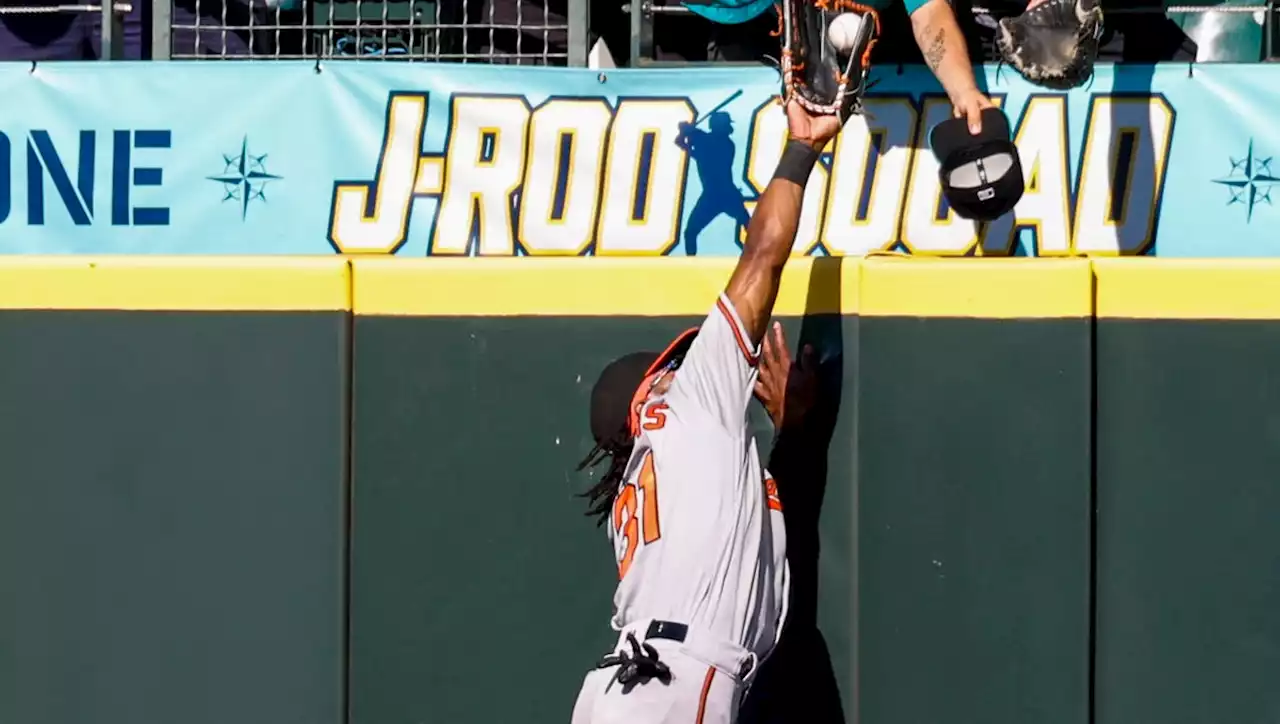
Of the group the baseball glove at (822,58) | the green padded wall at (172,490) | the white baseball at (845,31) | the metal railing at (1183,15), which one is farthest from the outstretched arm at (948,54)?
the green padded wall at (172,490)

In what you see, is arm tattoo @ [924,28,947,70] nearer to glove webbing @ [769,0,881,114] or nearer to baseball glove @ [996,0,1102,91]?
baseball glove @ [996,0,1102,91]

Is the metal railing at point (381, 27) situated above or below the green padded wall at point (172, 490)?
above

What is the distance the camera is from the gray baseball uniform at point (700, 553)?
3594mm

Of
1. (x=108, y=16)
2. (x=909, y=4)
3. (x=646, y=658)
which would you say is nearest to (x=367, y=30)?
(x=108, y=16)

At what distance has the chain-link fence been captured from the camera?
5617 millimetres

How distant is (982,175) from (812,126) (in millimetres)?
444

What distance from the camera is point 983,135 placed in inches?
163

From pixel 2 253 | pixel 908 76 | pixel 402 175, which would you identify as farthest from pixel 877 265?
pixel 2 253

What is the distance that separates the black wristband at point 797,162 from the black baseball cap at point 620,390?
45 cm

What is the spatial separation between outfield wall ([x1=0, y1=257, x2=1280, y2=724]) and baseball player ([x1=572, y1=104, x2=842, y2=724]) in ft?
1.16

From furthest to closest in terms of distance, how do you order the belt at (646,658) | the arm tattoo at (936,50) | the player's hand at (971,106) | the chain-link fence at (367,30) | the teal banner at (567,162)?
the chain-link fence at (367,30), the teal banner at (567,162), the arm tattoo at (936,50), the player's hand at (971,106), the belt at (646,658)

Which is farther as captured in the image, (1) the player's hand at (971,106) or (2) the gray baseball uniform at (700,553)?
(1) the player's hand at (971,106)

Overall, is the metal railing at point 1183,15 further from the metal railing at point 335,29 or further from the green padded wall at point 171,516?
the green padded wall at point 171,516

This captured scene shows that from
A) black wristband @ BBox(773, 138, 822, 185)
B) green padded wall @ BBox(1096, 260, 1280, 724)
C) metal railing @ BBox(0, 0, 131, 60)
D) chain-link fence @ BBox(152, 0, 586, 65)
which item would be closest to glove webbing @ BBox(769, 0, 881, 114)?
black wristband @ BBox(773, 138, 822, 185)
